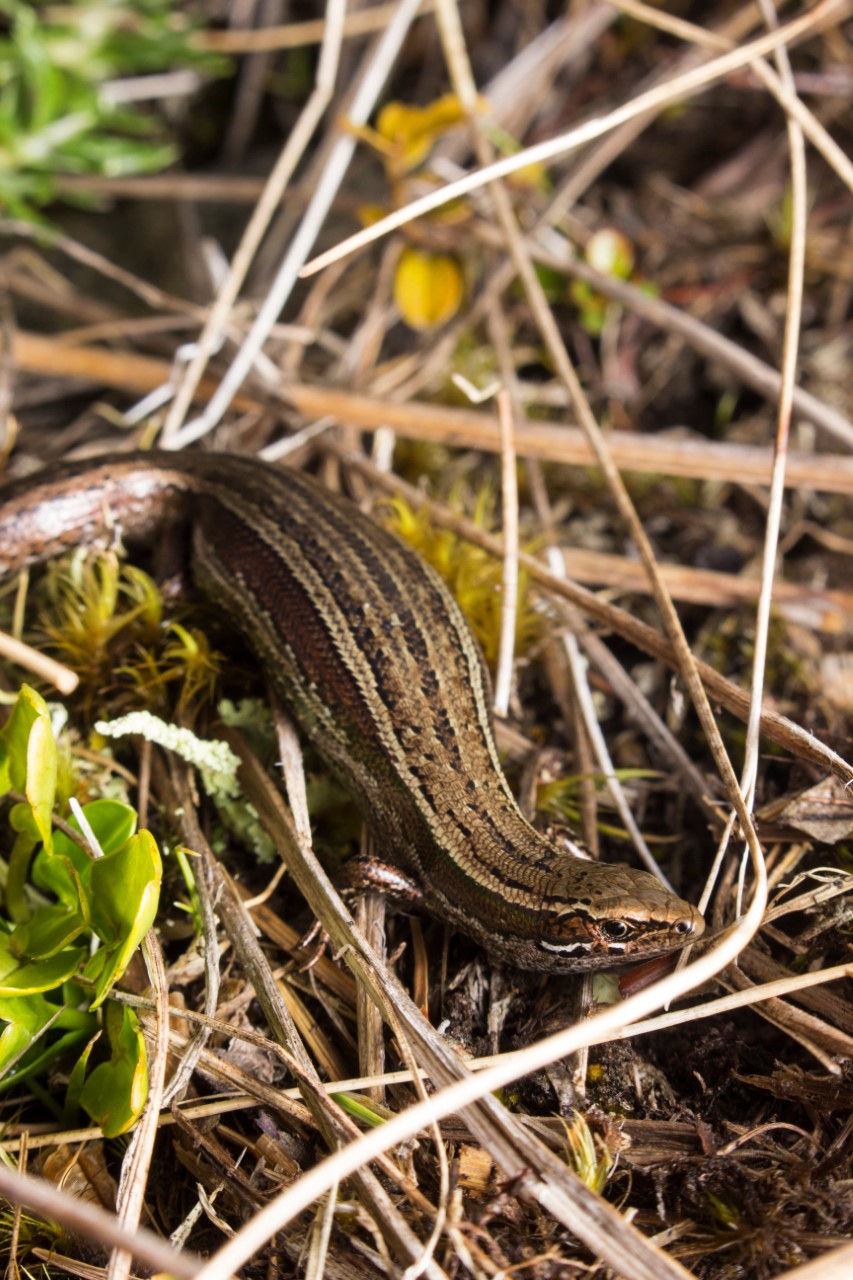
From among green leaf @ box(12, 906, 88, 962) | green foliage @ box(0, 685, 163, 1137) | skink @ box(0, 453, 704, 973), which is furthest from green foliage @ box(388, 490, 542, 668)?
green leaf @ box(12, 906, 88, 962)

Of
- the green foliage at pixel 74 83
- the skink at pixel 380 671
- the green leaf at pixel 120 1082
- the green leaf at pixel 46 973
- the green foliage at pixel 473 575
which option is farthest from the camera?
the green foliage at pixel 74 83

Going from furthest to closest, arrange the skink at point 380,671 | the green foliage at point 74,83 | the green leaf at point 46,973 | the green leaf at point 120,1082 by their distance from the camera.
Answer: the green foliage at point 74,83 < the skink at point 380,671 < the green leaf at point 46,973 < the green leaf at point 120,1082

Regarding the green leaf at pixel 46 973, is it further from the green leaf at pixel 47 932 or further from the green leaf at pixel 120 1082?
the green leaf at pixel 120 1082

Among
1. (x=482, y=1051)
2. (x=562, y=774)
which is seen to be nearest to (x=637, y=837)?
(x=562, y=774)

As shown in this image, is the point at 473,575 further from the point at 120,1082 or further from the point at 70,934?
the point at 120,1082

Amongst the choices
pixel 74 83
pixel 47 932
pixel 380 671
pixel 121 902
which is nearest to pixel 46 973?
pixel 47 932

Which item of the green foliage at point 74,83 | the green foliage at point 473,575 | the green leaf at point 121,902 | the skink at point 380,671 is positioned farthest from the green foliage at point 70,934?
the green foliage at point 74,83

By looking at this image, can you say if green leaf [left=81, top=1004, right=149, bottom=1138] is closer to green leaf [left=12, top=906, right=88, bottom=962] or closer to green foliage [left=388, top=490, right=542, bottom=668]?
Answer: green leaf [left=12, top=906, right=88, bottom=962]
